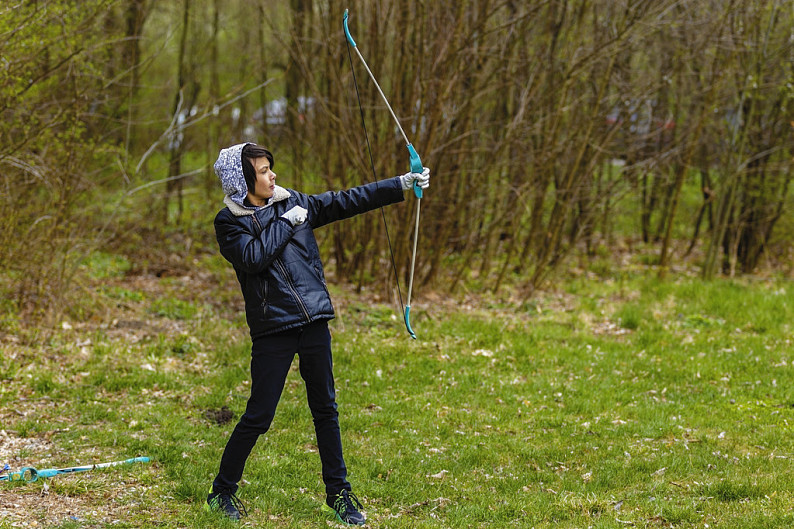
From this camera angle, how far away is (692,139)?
11773 mm

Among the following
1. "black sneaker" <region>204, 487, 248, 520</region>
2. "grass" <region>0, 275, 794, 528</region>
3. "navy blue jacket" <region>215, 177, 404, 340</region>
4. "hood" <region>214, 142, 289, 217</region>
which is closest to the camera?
"navy blue jacket" <region>215, 177, 404, 340</region>

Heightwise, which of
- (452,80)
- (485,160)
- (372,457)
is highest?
(452,80)

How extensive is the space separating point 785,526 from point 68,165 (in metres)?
6.92

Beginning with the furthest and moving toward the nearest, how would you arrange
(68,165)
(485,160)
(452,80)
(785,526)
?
(485,160)
(452,80)
(68,165)
(785,526)

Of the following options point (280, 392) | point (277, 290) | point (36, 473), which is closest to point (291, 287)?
point (277, 290)

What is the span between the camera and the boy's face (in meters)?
3.93

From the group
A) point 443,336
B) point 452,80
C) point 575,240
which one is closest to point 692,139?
point 575,240

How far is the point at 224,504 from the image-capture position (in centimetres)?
407

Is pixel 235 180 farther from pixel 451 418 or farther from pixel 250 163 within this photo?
pixel 451 418

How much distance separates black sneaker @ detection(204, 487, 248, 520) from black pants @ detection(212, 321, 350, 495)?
33 millimetres

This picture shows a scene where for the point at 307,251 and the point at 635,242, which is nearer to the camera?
the point at 307,251

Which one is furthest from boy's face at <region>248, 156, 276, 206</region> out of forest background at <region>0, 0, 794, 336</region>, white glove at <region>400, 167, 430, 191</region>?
forest background at <region>0, 0, 794, 336</region>

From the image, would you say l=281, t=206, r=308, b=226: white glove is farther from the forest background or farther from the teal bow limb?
the forest background

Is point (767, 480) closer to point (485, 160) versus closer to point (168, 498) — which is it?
point (168, 498)
